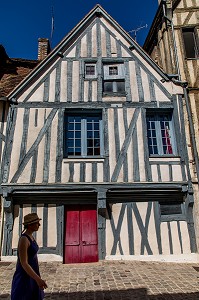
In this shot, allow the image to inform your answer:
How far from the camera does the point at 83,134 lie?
23.7 ft

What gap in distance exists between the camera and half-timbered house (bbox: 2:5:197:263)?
6.32 meters

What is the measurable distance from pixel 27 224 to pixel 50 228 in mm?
3998

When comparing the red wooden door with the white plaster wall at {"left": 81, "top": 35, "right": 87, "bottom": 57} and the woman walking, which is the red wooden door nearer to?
the woman walking

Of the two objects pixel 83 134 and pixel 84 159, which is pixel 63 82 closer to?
pixel 83 134

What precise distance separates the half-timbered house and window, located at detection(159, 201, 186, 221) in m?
0.03

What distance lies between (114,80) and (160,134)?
94.9 inches

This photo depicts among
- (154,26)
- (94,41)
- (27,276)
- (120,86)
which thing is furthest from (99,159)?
(154,26)

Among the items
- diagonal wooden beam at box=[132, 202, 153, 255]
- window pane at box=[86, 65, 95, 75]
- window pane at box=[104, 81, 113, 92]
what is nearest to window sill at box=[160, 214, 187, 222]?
diagonal wooden beam at box=[132, 202, 153, 255]

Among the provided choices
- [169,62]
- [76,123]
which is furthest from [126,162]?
[169,62]

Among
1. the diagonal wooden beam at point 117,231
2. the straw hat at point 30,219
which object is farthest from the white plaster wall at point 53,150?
the straw hat at point 30,219

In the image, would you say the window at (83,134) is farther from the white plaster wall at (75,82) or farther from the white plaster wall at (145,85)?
the white plaster wall at (145,85)

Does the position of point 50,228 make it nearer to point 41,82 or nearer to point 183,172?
point 183,172

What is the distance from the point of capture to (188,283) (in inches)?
175

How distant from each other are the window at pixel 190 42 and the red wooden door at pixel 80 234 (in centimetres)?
655
